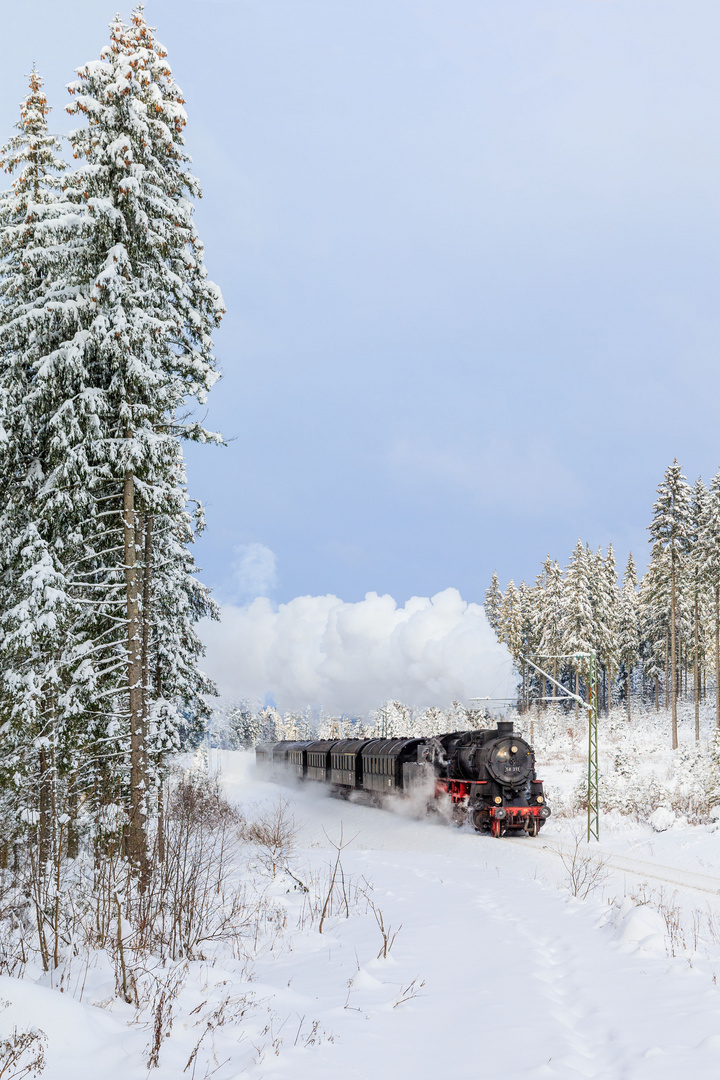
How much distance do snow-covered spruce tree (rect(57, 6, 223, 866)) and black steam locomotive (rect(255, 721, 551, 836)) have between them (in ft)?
39.8

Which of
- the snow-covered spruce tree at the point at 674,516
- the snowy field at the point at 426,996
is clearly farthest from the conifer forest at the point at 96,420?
the snow-covered spruce tree at the point at 674,516

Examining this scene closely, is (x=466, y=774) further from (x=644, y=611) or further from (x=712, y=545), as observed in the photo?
(x=644, y=611)

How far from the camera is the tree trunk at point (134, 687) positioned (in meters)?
13.9

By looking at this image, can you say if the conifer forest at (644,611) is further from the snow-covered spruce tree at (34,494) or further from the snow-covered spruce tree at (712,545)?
the snow-covered spruce tree at (34,494)

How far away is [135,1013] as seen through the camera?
7.11m

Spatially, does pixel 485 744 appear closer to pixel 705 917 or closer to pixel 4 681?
pixel 705 917

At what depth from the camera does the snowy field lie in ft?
19.4

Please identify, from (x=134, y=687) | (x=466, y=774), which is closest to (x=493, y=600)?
(x=466, y=774)

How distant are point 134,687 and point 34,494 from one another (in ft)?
18.1

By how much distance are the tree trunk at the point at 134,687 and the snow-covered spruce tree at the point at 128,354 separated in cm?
3

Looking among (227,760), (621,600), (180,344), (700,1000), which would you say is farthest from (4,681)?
(227,760)

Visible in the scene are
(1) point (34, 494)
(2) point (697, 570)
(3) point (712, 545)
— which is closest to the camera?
(1) point (34, 494)

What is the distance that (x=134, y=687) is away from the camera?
14250 mm

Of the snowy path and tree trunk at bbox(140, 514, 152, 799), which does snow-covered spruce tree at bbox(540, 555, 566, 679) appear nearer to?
tree trunk at bbox(140, 514, 152, 799)
